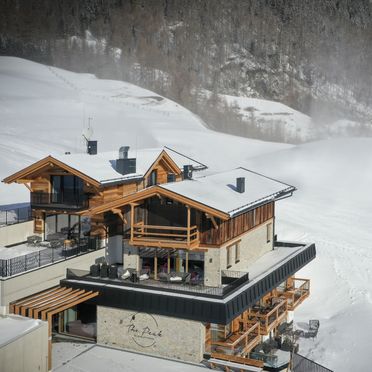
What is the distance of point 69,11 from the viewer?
15712 centimetres

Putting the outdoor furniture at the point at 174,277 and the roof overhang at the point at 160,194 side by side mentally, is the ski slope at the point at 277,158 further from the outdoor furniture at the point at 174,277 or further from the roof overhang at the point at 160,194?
the roof overhang at the point at 160,194

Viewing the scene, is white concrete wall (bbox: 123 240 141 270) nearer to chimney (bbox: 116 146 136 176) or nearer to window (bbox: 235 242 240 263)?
window (bbox: 235 242 240 263)

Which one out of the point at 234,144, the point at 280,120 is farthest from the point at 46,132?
the point at 280,120

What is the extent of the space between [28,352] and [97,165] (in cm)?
874

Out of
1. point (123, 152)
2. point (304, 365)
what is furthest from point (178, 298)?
point (123, 152)

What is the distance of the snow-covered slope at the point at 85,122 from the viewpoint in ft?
194

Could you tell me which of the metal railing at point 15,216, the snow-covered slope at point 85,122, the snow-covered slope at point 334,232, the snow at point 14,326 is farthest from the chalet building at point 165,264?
the snow-covered slope at point 85,122

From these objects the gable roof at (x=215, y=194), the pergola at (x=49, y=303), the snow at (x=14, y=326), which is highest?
the gable roof at (x=215, y=194)

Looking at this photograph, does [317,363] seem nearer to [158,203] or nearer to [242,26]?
[158,203]

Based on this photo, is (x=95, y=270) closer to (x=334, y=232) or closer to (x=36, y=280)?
(x=36, y=280)

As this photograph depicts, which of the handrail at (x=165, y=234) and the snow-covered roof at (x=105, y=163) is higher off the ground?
the snow-covered roof at (x=105, y=163)

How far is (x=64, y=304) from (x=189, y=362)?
13.3 ft

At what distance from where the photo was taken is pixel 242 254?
22359mm

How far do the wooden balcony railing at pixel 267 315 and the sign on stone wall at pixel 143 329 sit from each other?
3.43m
